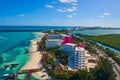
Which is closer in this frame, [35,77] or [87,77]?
[87,77]

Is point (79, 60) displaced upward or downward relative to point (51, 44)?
downward

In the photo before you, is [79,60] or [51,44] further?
[51,44]

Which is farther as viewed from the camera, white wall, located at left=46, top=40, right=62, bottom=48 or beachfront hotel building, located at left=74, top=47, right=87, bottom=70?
white wall, located at left=46, top=40, right=62, bottom=48

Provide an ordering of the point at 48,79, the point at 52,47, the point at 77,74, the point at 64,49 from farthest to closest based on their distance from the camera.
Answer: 1. the point at 52,47
2. the point at 64,49
3. the point at 48,79
4. the point at 77,74

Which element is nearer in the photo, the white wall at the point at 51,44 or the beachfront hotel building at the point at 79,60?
the beachfront hotel building at the point at 79,60

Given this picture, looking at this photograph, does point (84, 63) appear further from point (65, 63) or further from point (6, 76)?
point (6, 76)

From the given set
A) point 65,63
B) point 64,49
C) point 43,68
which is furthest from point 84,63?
point 64,49

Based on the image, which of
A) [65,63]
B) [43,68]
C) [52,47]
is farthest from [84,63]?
[52,47]

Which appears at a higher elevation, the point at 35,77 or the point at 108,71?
the point at 108,71

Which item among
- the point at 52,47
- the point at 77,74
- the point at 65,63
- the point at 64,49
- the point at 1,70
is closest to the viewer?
the point at 77,74
